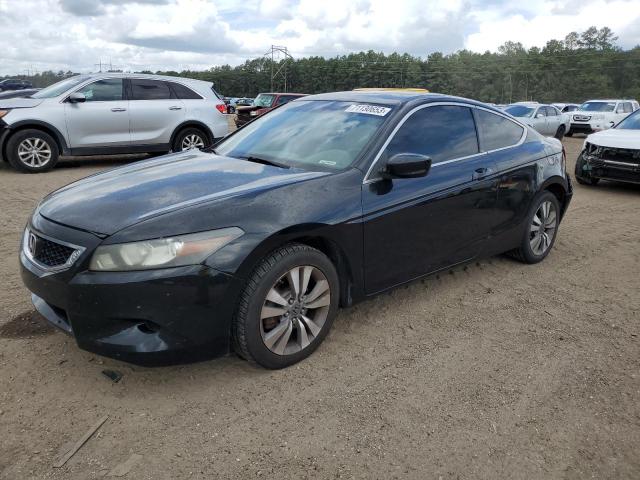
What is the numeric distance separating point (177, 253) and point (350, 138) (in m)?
1.56

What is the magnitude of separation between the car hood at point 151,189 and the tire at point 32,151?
659 cm

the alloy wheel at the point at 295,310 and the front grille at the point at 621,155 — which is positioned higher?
the front grille at the point at 621,155

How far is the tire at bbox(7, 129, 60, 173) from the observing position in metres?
9.05

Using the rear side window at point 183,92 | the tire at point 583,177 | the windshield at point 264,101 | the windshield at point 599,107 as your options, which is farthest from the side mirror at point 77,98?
the windshield at point 599,107

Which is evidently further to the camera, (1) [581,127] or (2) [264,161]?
(1) [581,127]

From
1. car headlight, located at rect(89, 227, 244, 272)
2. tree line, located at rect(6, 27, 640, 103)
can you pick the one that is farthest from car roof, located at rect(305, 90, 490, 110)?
tree line, located at rect(6, 27, 640, 103)

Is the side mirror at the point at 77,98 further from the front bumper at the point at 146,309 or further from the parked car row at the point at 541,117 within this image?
the parked car row at the point at 541,117

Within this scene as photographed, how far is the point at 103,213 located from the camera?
278cm

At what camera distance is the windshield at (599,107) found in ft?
75.3

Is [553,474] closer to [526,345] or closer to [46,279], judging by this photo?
[526,345]

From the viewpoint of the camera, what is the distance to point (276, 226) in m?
2.87

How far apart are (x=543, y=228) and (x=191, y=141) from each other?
7.42 meters

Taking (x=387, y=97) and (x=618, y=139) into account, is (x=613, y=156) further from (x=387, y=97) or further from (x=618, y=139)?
(x=387, y=97)

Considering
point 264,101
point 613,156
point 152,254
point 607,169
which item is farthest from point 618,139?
point 264,101
